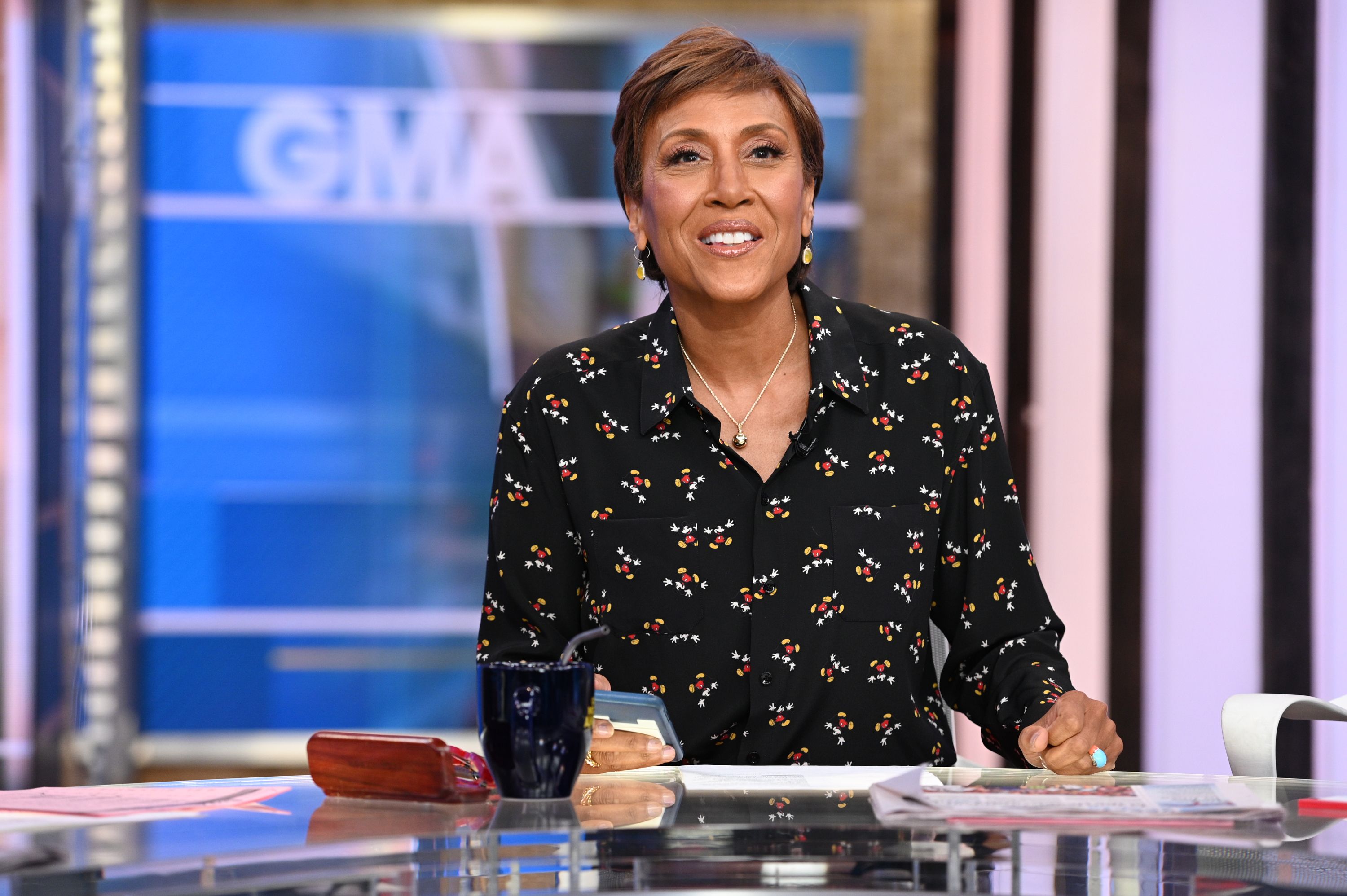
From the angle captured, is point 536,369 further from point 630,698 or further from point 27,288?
point 27,288

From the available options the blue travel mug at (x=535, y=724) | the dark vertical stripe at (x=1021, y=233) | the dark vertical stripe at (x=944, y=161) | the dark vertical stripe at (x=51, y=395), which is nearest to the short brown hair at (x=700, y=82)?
the blue travel mug at (x=535, y=724)

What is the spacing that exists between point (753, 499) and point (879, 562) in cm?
16

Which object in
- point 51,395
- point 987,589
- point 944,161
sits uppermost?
point 944,161

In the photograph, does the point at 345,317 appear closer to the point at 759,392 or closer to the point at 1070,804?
the point at 759,392

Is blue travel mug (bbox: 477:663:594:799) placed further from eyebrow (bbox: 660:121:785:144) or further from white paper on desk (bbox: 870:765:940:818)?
eyebrow (bbox: 660:121:785:144)

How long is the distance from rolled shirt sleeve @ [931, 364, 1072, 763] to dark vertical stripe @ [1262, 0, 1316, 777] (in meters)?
0.75

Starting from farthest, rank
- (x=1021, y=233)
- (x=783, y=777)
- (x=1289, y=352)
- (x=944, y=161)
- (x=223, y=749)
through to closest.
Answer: (x=223, y=749)
(x=944, y=161)
(x=1021, y=233)
(x=1289, y=352)
(x=783, y=777)

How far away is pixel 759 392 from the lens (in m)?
1.72

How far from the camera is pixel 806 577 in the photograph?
159 centimetres

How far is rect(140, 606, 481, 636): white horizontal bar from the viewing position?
17.2 feet

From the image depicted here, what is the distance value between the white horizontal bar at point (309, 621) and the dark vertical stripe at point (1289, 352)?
3.48m

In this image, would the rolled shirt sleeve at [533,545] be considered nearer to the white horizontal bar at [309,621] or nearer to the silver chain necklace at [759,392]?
the silver chain necklace at [759,392]

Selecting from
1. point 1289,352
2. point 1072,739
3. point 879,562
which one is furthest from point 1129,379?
point 1072,739

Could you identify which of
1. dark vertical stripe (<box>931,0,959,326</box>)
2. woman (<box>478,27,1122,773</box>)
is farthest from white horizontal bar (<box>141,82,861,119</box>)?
woman (<box>478,27,1122,773</box>)
